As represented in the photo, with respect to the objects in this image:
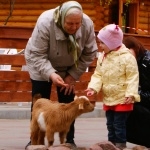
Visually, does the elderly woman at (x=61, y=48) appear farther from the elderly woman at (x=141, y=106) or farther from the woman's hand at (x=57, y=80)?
the elderly woman at (x=141, y=106)

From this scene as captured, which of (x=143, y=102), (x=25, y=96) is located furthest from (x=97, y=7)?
(x=143, y=102)

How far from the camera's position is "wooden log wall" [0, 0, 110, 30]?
98.6ft

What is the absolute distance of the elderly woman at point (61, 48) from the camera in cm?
783

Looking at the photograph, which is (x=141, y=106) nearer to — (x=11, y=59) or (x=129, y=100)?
(x=129, y=100)

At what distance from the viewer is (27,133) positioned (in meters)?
11.3

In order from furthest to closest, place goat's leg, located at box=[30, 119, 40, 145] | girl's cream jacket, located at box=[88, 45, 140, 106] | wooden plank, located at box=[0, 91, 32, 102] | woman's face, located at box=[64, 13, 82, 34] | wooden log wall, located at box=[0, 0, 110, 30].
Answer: wooden log wall, located at box=[0, 0, 110, 30] → wooden plank, located at box=[0, 91, 32, 102] → goat's leg, located at box=[30, 119, 40, 145] → girl's cream jacket, located at box=[88, 45, 140, 106] → woman's face, located at box=[64, 13, 82, 34]

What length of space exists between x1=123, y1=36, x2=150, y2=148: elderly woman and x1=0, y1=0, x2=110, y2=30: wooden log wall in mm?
21494

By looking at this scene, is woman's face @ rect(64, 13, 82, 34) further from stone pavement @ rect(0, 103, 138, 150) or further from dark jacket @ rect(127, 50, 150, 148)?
stone pavement @ rect(0, 103, 138, 150)

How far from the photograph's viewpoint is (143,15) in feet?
106

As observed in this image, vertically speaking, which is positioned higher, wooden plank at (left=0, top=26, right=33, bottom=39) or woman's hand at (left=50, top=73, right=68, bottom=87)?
woman's hand at (left=50, top=73, right=68, bottom=87)

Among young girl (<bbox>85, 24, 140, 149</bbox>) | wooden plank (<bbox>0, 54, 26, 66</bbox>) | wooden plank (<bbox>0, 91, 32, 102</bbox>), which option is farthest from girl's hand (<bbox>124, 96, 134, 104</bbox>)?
wooden plank (<bbox>0, 54, 26, 66</bbox>)

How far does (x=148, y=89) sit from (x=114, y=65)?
1.85 feet

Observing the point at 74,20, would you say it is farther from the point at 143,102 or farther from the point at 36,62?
the point at 143,102

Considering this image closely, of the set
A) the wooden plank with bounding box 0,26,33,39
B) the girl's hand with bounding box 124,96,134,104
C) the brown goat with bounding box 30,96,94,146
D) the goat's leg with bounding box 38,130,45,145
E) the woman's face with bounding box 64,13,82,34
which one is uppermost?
the woman's face with bounding box 64,13,82,34
